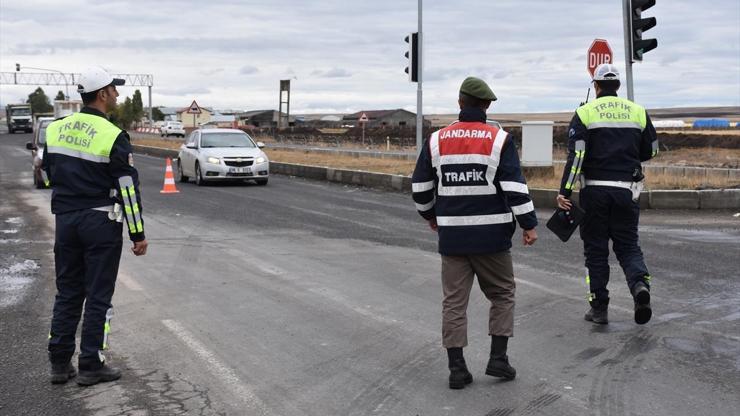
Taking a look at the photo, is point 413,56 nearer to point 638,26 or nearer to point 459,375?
point 638,26

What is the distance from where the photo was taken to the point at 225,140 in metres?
23.1

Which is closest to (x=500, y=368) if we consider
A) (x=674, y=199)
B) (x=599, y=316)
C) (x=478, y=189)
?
(x=478, y=189)

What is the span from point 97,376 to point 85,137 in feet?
4.70

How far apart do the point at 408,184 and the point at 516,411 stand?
15508 mm

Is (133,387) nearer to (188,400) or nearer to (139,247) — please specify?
(188,400)

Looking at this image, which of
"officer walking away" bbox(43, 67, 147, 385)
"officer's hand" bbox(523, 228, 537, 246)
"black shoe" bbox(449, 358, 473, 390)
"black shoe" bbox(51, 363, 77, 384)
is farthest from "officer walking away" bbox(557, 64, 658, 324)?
"black shoe" bbox(51, 363, 77, 384)

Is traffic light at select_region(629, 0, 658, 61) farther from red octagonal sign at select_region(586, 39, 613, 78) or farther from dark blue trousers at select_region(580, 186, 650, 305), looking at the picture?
dark blue trousers at select_region(580, 186, 650, 305)

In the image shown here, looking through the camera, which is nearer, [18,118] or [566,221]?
[566,221]

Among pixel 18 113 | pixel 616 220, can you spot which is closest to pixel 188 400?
pixel 616 220

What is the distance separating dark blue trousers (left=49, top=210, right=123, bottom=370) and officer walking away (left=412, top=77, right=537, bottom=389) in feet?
6.48

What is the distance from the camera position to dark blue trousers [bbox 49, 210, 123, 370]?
5.14 metres

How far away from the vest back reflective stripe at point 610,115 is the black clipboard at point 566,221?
25.7 inches

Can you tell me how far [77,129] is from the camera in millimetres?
5168

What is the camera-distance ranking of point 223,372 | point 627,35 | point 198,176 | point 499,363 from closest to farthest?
point 499,363 < point 223,372 < point 627,35 < point 198,176
